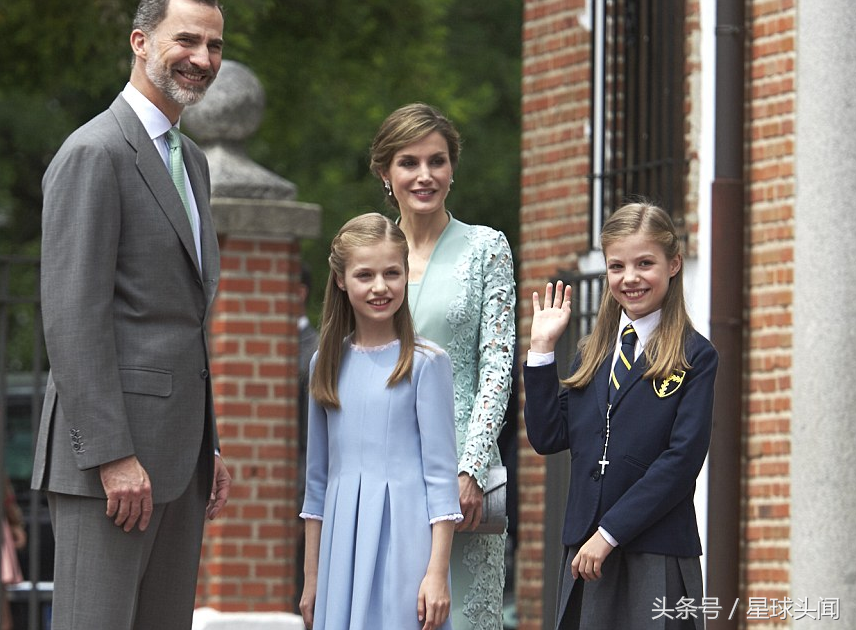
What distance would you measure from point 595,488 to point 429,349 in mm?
587

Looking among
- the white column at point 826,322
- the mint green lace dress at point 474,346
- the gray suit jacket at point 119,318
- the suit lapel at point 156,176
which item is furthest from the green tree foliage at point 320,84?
the gray suit jacket at point 119,318

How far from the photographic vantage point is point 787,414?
7.36m

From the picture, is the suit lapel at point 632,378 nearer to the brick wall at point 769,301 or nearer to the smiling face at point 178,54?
the smiling face at point 178,54

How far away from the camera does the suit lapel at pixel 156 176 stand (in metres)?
4.53

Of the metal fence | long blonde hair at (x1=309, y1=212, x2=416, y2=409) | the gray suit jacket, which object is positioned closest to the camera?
the gray suit jacket

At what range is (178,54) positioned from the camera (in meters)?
4.59

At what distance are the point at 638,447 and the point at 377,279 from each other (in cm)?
84

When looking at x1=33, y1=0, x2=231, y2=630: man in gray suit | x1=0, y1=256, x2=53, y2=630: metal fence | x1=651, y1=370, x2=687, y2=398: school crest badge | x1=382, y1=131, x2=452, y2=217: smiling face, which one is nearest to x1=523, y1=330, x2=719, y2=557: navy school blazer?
x1=651, y1=370, x2=687, y2=398: school crest badge

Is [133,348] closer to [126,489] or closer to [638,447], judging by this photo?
[126,489]

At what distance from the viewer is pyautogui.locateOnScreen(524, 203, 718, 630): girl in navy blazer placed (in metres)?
4.67

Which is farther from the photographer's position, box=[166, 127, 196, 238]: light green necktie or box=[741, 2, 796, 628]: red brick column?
box=[741, 2, 796, 628]: red brick column

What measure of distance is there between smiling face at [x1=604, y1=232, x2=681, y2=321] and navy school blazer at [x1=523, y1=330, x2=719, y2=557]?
0.15 metres

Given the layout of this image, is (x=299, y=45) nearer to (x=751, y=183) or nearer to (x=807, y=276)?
(x=751, y=183)

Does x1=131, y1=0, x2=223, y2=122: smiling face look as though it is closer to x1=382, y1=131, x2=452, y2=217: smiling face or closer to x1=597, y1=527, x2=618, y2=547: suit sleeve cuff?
x1=382, y1=131, x2=452, y2=217: smiling face
